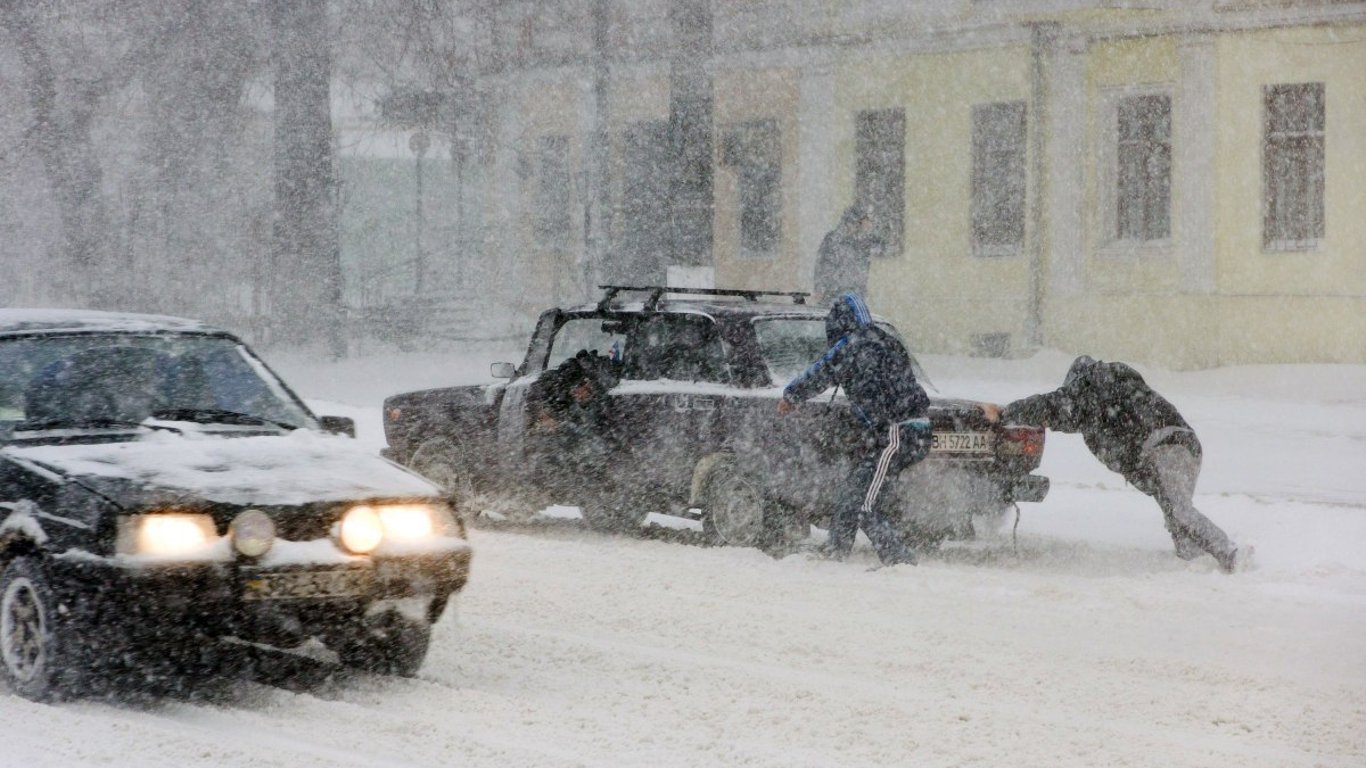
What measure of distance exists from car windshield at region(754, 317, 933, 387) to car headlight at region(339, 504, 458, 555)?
14.8 feet

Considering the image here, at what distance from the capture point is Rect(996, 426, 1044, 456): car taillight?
Result: 1103cm

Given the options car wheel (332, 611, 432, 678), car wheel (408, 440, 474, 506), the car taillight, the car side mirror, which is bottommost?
car wheel (332, 611, 432, 678)

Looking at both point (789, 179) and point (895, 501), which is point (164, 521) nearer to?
point (895, 501)

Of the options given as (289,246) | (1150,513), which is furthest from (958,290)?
(1150,513)

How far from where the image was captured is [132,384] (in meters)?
7.86

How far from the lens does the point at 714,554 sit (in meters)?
11.1

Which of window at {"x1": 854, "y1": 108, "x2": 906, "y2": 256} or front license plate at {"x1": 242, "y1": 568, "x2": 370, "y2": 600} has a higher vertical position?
window at {"x1": 854, "y1": 108, "x2": 906, "y2": 256}

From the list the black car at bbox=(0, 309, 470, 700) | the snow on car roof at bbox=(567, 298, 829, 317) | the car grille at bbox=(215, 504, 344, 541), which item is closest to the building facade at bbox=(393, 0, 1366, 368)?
the snow on car roof at bbox=(567, 298, 829, 317)

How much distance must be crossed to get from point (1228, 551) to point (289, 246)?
2183 cm

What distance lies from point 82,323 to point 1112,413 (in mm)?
5824

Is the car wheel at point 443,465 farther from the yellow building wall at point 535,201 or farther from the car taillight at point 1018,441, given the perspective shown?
the yellow building wall at point 535,201

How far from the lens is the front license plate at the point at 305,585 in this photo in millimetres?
6578

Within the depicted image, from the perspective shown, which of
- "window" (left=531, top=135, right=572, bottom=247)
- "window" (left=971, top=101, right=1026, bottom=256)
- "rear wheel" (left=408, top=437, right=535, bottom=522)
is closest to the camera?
"rear wheel" (left=408, top=437, right=535, bottom=522)

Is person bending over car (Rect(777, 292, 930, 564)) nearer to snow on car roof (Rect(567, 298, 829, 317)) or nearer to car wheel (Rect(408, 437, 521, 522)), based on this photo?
snow on car roof (Rect(567, 298, 829, 317))
